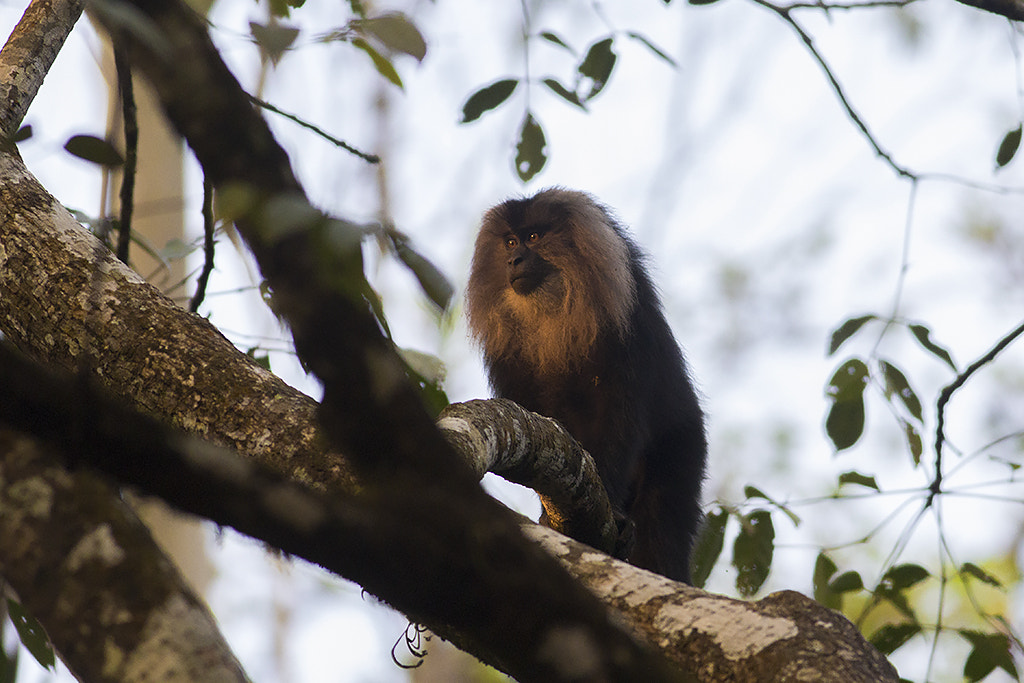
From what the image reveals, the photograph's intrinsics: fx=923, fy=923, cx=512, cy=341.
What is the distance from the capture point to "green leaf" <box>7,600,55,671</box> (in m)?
2.29

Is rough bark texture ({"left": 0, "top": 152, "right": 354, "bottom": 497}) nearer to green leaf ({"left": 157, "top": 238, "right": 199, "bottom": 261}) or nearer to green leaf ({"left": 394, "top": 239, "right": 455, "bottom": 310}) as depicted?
green leaf ({"left": 157, "top": 238, "right": 199, "bottom": 261})

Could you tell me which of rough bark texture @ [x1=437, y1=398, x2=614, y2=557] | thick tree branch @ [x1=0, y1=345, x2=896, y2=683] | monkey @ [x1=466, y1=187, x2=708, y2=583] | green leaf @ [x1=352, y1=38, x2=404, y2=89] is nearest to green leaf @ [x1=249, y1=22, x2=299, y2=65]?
thick tree branch @ [x1=0, y1=345, x2=896, y2=683]

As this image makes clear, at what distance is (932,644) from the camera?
2.64 m

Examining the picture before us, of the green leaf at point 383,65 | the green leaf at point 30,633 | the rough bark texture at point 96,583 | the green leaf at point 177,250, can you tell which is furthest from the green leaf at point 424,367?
the rough bark texture at point 96,583

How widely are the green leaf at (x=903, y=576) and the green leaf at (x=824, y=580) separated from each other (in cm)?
20

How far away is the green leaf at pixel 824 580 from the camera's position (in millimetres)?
3062

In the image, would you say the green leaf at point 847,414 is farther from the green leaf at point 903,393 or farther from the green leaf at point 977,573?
the green leaf at point 977,573

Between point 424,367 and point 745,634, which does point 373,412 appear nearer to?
point 745,634

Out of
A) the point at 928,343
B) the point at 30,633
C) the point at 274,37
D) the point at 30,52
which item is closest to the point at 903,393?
the point at 928,343

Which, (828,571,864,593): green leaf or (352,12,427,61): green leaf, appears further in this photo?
(828,571,864,593): green leaf

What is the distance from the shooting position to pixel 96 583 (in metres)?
0.86

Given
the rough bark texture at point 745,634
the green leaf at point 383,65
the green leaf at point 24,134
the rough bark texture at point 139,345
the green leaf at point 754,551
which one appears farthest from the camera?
the green leaf at point 754,551

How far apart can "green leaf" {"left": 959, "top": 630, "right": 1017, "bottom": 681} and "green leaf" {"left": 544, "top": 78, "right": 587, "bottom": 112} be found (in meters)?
1.90

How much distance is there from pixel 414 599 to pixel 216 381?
42.7 inches
